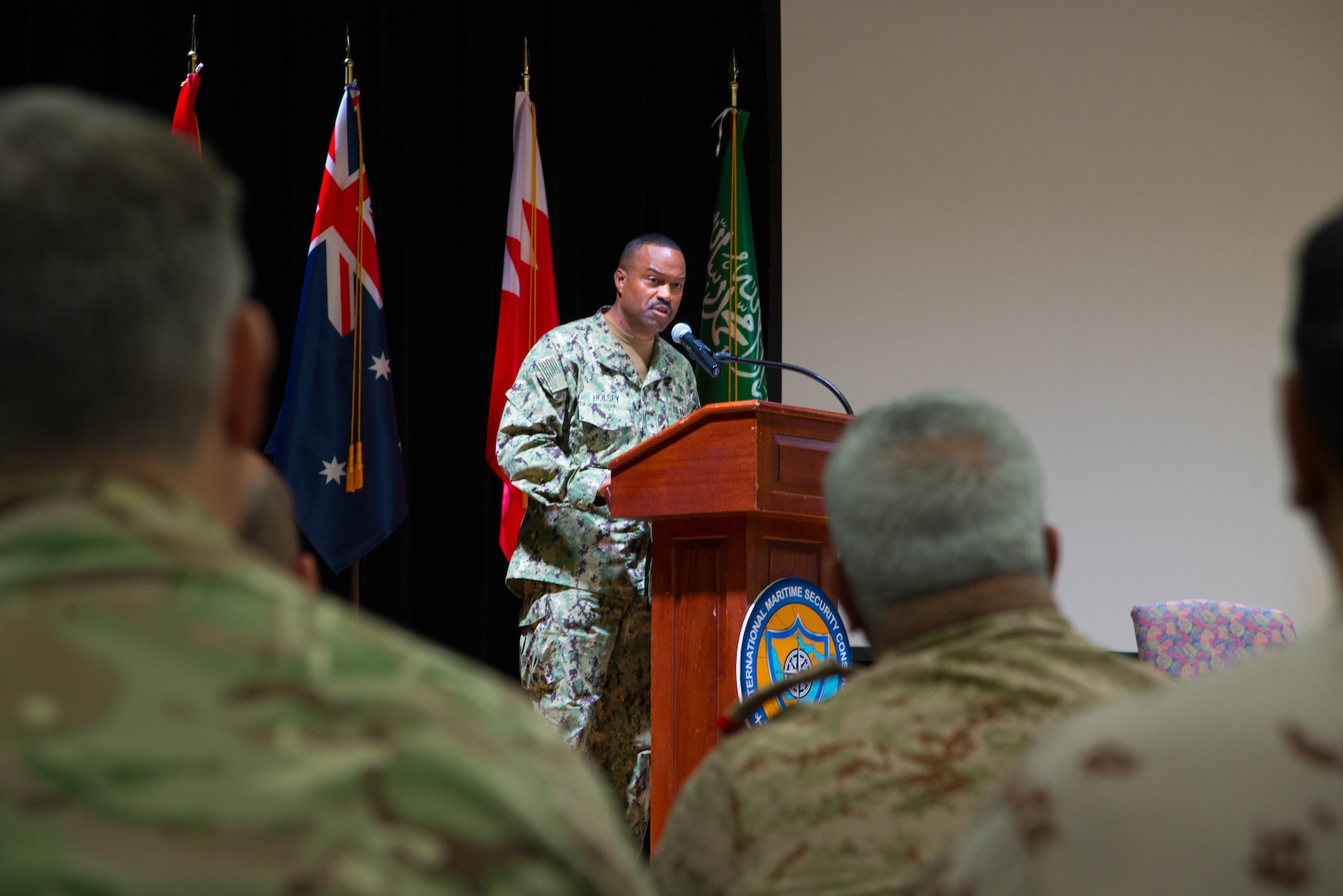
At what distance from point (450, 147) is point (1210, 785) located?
15.9 ft

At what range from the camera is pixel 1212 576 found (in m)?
5.14

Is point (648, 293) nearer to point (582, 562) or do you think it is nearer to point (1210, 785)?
point (582, 562)

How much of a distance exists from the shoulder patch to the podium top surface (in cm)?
65

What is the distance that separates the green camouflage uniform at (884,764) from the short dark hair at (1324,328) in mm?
453

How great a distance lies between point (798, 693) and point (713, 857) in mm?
1866

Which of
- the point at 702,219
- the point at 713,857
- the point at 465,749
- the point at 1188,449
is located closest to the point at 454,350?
the point at 702,219

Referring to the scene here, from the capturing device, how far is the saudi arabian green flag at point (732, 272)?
508cm

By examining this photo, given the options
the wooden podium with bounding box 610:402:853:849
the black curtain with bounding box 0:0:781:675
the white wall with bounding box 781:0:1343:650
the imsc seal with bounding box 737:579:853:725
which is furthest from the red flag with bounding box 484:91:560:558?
the imsc seal with bounding box 737:579:853:725

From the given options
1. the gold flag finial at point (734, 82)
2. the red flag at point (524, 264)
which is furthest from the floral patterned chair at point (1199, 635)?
the gold flag finial at point (734, 82)

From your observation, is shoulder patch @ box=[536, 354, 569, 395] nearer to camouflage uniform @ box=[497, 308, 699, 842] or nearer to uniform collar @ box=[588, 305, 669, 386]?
camouflage uniform @ box=[497, 308, 699, 842]

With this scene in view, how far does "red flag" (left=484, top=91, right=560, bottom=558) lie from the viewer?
186 inches

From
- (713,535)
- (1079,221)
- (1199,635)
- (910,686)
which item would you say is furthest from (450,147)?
(910,686)

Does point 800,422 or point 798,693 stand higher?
point 800,422

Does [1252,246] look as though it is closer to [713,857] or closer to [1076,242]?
[1076,242]
